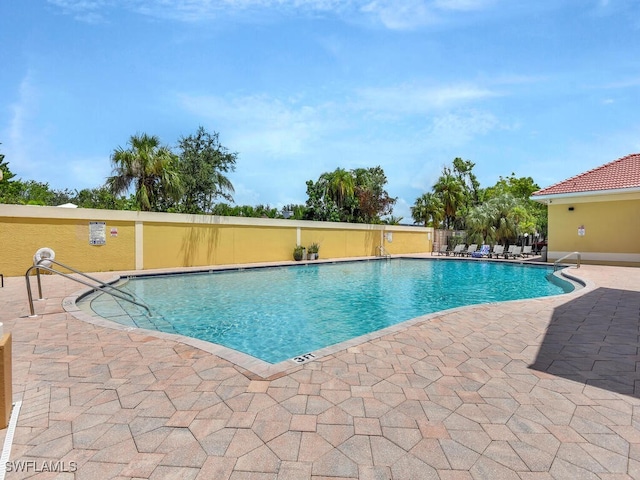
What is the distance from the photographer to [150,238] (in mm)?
14961

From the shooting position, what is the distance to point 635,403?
2.95 m

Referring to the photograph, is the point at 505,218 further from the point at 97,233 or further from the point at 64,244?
the point at 64,244

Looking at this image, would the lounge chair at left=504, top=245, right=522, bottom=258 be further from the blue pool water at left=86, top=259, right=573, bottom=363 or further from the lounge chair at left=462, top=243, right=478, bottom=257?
the blue pool water at left=86, top=259, right=573, bottom=363

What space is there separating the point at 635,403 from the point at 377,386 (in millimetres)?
2260

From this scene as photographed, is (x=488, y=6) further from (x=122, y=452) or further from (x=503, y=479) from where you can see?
(x=122, y=452)

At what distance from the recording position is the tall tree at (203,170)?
18344mm

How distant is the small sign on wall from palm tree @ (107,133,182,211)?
3.07 m

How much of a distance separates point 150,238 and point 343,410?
47.7 ft

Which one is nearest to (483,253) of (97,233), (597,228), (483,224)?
(483,224)

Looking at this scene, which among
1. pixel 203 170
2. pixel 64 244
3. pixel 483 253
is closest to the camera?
pixel 64 244

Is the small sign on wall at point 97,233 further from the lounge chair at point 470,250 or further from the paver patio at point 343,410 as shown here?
the lounge chair at point 470,250

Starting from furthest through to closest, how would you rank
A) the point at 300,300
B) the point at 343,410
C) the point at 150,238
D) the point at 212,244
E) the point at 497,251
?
1. the point at 497,251
2. the point at 212,244
3. the point at 150,238
4. the point at 300,300
5. the point at 343,410

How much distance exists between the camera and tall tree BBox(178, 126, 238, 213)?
60.2 feet

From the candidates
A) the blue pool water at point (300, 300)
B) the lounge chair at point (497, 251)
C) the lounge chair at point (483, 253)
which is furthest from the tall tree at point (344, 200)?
the blue pool water at point (300, 300)
